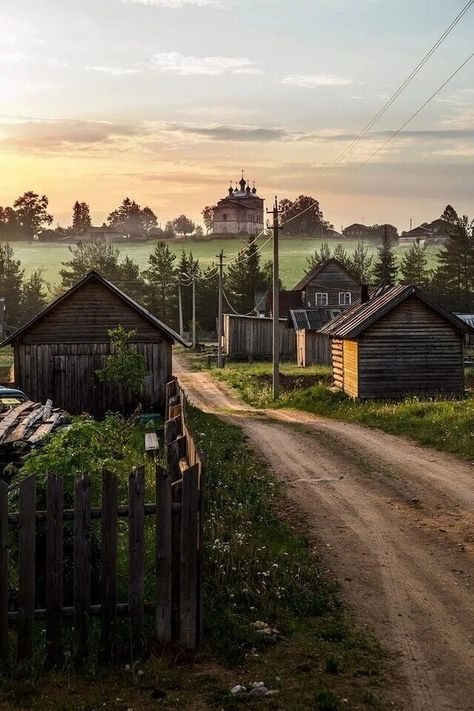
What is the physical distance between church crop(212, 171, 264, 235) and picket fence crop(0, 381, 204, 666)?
499 feet

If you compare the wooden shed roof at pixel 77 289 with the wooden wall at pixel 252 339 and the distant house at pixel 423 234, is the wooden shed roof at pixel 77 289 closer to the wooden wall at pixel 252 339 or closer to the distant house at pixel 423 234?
the wooden wall at pixel 252 339

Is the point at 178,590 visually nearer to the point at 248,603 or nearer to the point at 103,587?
the point at 103,587

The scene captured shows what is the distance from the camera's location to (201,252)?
148750 mm

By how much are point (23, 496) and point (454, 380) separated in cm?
2849

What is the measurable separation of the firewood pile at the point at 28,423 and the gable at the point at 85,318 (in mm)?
11520

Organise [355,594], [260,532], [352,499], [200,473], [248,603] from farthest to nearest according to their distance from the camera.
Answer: [352,499] → [260,532] → [355,594] → [248,603] → [200,473]

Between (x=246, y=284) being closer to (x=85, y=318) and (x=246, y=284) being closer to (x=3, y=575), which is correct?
(x=85, y=318)

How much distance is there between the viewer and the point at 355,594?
29.1ft

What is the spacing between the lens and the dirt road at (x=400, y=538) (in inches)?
279

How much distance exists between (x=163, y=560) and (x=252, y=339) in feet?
181

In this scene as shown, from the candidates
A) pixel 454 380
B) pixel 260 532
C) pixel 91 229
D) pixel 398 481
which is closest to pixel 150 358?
pixel 454 380

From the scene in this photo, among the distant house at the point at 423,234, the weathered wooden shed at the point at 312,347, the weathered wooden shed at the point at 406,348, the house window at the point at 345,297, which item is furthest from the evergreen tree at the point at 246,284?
the distant house at the point at 423,234

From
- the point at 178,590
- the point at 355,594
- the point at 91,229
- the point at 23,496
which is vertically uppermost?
the point at 91,229

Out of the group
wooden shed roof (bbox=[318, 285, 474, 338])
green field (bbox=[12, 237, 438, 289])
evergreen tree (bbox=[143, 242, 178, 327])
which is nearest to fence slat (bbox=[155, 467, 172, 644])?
wooden shed roof (bbox=[318, 285, 474, 338])
